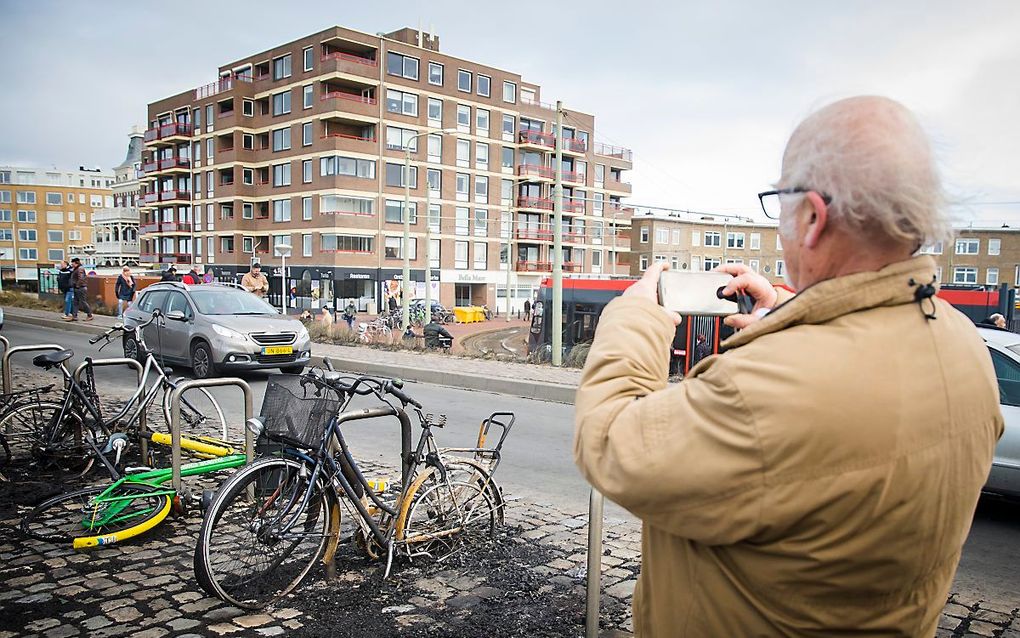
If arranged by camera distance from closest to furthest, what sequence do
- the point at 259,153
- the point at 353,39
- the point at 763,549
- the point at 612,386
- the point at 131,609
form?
the point at 763,549 < the point at 612,386 < the point at 131,609 < the point at 353,39 < the point at 259,153

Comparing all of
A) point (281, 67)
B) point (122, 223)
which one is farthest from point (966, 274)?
point (122, 223)

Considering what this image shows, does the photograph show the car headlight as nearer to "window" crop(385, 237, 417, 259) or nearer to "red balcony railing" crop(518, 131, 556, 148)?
"window" crop(385, 237, 417, 259)

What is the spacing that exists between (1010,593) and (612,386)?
457 cm

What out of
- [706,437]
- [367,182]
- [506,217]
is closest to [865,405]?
[706,437]

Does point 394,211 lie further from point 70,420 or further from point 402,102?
point 70,420

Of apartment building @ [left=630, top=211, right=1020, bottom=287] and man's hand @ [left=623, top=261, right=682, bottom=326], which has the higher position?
apartment building @ [left=630, top=211, right=1020, bottom=287]

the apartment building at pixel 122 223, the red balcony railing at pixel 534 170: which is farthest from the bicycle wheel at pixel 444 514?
the apartment building at pixel 122 223

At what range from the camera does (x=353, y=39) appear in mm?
54750

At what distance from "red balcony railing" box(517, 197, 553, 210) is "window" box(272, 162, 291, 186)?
790 inches

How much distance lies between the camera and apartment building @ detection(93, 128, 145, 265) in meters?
80.8

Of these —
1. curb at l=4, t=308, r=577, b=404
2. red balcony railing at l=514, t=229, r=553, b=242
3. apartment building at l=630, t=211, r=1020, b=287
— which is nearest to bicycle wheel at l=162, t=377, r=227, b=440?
curb at l=4, t=308, r=577, b=404

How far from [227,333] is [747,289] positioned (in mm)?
12589

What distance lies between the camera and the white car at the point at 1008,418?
5.96 m

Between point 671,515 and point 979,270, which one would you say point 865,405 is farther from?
point 979,270
